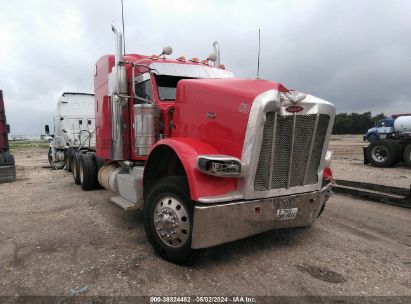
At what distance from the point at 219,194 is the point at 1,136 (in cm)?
1098

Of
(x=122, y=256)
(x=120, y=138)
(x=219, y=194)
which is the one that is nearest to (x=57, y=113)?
(x=120, y=138)

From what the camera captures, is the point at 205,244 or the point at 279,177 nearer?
the point at 205,244

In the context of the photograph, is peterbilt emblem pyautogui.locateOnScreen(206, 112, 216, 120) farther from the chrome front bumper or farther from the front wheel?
the chrome front bumper

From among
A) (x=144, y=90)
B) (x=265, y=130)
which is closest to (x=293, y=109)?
(x=265, y=130)

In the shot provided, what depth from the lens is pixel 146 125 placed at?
5.04 metres

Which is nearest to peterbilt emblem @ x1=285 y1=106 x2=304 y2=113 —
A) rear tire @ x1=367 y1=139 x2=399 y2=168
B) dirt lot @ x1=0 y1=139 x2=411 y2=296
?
dirt lot @ x1=0 y1=139 x2=411 y2=296

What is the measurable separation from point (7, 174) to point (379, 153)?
14.2m

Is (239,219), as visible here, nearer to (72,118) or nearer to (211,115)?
(211,115)

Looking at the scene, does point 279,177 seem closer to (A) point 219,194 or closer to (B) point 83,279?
(A) point 219,194

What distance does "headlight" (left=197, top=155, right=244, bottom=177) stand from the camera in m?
3.35

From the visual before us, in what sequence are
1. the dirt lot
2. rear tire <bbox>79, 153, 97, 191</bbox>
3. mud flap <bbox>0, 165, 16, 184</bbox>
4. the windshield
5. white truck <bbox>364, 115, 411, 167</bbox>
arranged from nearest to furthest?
the dirt lot → the windshield → rear tire <bbox>79, 153, 97, 191</bbox> → mud flap <bbox>0, 165, 16, 184</bbox> → white truck <bbox>364, 115, 411, 167</bbox>

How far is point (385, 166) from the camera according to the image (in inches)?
547

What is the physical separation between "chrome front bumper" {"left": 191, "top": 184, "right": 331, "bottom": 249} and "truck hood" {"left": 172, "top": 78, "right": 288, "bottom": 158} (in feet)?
1.91

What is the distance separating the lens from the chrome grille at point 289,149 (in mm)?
3598
